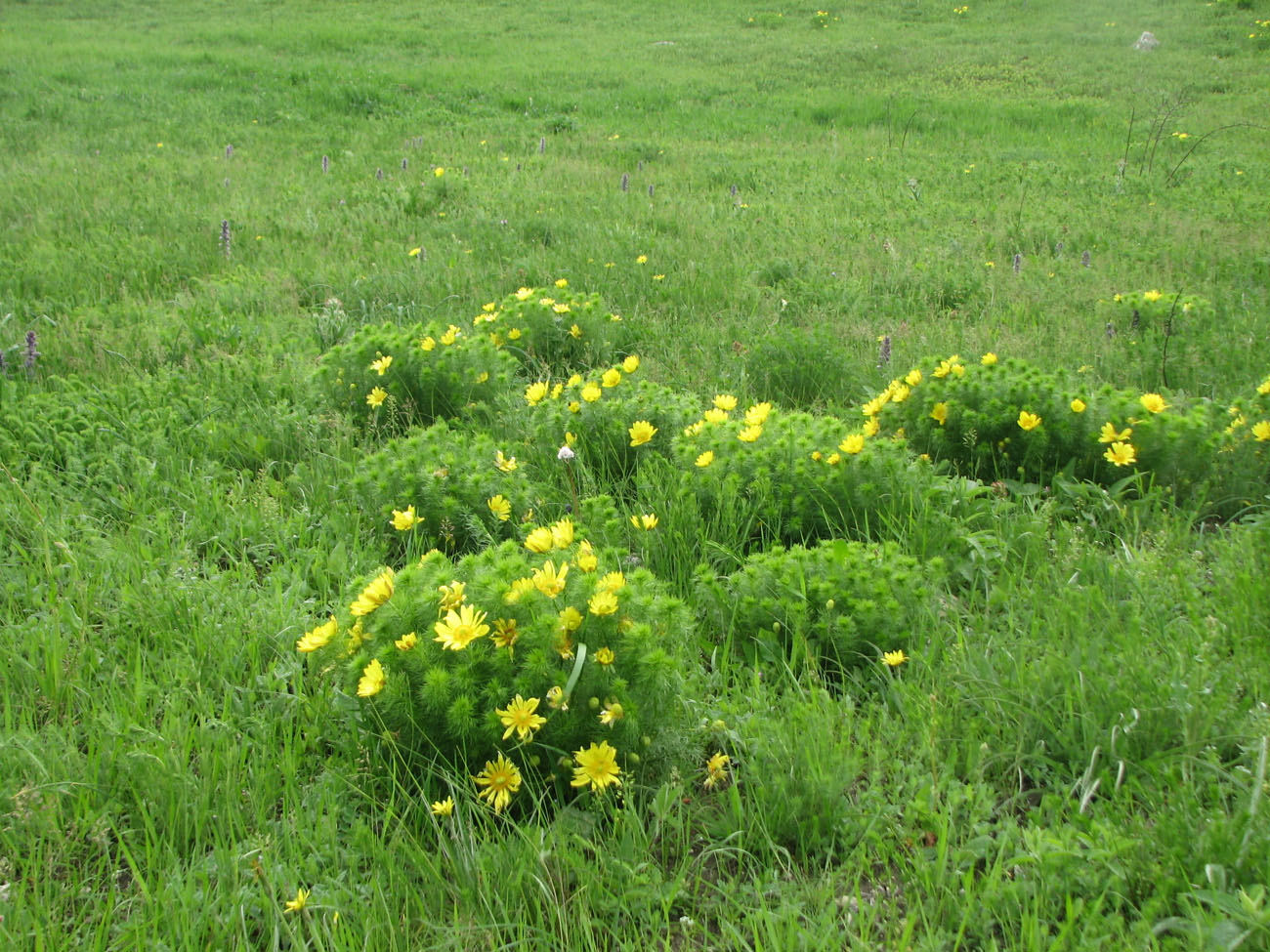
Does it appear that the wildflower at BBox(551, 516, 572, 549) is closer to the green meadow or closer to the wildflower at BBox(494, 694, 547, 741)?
the green meadow

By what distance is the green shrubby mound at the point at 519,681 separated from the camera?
1.72m

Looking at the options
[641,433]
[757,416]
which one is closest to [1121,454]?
[757,416]

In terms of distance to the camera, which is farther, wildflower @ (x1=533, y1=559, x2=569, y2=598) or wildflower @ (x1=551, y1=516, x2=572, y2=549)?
wildflower @ (x1=551, y1=516, x2=572, y2=549)

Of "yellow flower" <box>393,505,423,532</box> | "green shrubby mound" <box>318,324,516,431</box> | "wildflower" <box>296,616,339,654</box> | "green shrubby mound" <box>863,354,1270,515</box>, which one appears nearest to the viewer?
"wildflower" <box>296,616,339,654</box>

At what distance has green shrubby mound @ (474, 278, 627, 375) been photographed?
4203mm

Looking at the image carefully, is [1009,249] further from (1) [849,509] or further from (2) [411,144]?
(2) [411,144]

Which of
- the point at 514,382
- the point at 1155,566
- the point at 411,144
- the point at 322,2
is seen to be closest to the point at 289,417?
the point at 514,382

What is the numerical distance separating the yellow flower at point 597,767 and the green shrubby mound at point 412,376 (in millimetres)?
2243

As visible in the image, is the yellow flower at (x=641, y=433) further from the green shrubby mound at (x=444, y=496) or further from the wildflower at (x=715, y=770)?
the wildflower at (x=715, y=770)

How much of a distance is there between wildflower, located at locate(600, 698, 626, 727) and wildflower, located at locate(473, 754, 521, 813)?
21 cm

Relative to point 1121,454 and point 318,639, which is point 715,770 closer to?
point 318,639

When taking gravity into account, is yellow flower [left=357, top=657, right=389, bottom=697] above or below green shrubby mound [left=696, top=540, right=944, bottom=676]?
above

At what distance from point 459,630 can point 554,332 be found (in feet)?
→ 8.94

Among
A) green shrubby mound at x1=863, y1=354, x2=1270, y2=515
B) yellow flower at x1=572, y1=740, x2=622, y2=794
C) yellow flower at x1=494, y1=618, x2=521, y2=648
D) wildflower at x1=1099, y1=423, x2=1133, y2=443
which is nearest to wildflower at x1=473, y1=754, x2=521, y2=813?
→ yellow flower at x1=572, y1=740, x2=622, y2=794
